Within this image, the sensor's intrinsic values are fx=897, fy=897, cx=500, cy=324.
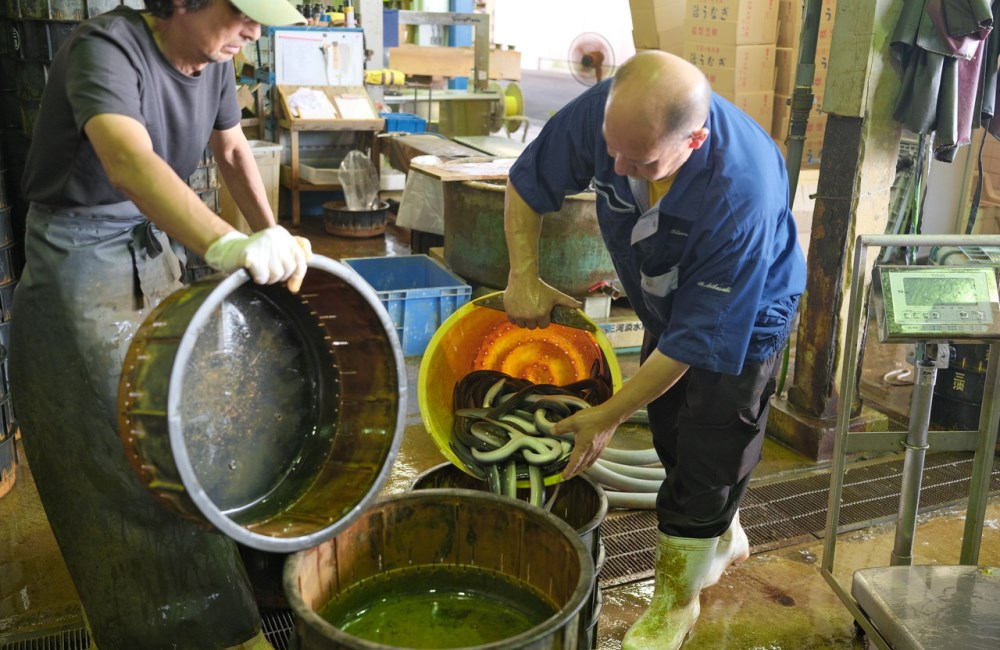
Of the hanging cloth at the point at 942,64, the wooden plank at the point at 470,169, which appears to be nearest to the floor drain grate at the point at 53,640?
the wooden plank at the point at 470,169

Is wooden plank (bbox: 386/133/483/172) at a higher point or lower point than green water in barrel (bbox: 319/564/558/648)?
higher

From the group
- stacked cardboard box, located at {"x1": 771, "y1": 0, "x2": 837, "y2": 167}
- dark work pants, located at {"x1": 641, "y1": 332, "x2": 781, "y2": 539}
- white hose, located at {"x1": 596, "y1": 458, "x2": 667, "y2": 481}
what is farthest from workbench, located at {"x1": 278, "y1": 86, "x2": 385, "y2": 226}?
dark work pants, located at {"x1": 641, "y1": 332, "x2": 781, "y2": 539}

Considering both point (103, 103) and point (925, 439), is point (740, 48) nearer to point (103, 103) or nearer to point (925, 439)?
point (925, 439)

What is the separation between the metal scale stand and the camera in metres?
2.36

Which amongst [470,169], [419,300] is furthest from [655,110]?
[470,169]

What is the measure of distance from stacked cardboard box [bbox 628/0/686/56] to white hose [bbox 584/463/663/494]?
14.1 ft

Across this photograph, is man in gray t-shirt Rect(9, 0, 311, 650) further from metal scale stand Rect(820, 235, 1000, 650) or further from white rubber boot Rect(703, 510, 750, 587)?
metal scale stand Rect(820, 235, 1000, 650)

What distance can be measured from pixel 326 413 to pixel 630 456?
1.86 meters

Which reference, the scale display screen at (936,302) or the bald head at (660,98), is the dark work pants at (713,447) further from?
the bald head at (660,98)

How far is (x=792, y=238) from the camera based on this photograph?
246 cm

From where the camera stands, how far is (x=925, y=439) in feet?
8.34

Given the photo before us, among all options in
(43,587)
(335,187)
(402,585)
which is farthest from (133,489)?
(335,187)

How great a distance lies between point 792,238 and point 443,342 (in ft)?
3.81

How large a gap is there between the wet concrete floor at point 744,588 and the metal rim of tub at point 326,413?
110 cm
